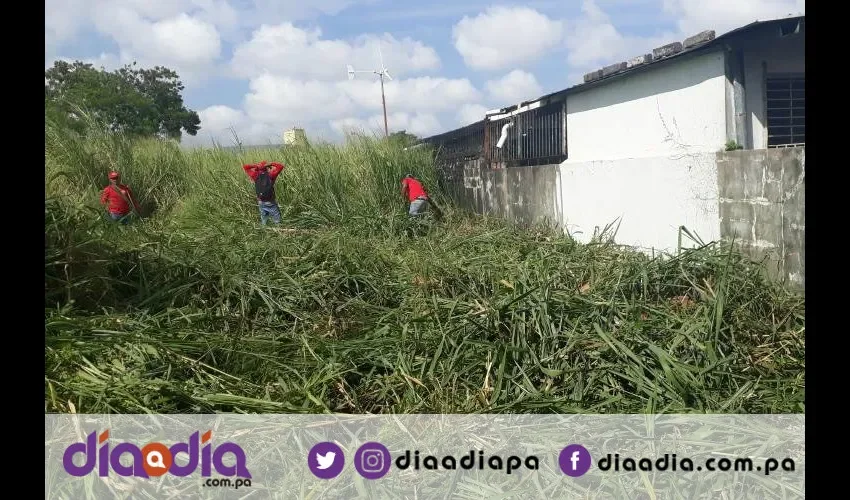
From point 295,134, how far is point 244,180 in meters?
1.44

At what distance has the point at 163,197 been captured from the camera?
433 inches

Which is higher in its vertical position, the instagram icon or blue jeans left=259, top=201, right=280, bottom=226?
blue jeans left=259, top=201, right=280, bottom=226

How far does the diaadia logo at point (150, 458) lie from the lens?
8.02 ft

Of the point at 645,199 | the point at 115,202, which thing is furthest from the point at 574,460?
the point at 115,202

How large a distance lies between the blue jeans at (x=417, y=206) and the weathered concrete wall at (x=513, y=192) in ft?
3.45

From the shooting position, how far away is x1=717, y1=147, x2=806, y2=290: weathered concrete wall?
4.14 meters

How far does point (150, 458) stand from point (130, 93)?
29.7 metres

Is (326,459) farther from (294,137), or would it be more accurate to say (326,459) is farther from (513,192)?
(294,137)

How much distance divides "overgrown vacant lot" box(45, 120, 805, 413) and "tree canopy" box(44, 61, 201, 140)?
19139 millimetres

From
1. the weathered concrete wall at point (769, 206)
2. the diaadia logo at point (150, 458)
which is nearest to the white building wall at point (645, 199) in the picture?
the weathered concrete wall at point (769, 206)

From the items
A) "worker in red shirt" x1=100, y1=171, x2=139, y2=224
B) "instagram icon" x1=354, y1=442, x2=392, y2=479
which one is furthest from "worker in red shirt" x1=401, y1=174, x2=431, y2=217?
"instagram icon" x1=354, y1=442, x2=392, y2=479

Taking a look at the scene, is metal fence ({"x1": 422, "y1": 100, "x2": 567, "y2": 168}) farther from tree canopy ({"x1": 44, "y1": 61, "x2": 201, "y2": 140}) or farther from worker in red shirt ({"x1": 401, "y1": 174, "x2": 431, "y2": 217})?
tree canopy ({"x1": 44, "y1": 61, "x2": 201, "y2": 140})

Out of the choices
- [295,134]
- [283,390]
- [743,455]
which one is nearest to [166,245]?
[283,390]
